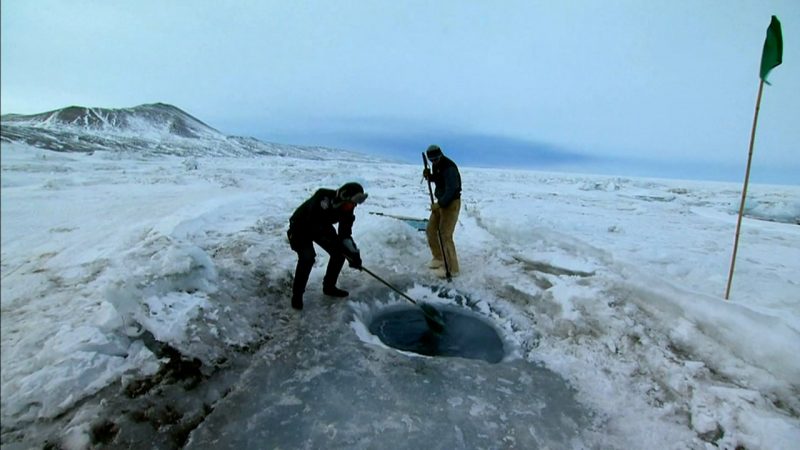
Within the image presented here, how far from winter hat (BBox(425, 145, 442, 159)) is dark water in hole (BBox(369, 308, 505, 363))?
185cm

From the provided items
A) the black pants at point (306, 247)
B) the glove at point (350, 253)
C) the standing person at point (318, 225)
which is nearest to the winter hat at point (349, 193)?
the standing person at point (318, 225)

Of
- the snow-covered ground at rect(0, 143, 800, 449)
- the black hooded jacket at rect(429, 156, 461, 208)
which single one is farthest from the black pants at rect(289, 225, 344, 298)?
the black hooded jacket at rect(429, 156, 461, 208)

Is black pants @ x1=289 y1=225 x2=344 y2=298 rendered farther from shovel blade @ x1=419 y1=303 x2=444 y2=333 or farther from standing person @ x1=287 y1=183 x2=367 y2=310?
shovel blade @ x1=419 y1=303 x2=444 y2=333

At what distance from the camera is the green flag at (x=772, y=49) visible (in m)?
3.17

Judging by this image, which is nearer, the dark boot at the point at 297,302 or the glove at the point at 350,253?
the dark boot at the point at 297,302

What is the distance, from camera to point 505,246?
593 cm

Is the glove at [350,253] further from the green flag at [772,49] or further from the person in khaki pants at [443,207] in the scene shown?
the green flag at [772,49]

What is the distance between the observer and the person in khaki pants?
4766mm

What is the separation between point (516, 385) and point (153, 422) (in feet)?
7.83

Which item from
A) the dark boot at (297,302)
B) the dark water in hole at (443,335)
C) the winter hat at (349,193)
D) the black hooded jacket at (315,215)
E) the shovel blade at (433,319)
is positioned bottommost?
the dark water in hole at (443,335)

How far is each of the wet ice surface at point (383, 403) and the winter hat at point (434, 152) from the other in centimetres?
244

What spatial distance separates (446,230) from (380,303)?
129 centimetres

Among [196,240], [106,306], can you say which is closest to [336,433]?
[106,306]

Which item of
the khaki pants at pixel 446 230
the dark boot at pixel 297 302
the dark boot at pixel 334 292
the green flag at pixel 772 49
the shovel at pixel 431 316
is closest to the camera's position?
the green flag at pixel 772 49
